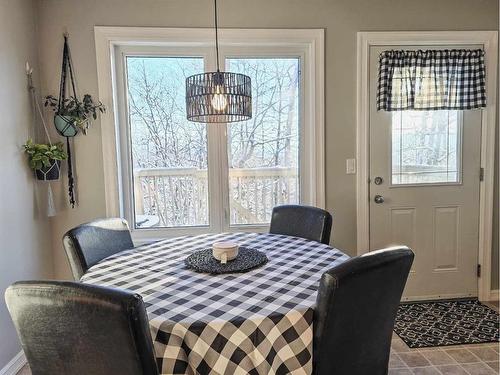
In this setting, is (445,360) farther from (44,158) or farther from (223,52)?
(44,158)

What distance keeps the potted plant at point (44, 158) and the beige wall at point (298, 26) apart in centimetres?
20

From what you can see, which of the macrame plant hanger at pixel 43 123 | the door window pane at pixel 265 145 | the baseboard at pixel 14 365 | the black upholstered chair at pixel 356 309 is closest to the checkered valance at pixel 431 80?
the door window pane at pixel 265 145

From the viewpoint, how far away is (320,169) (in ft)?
9.64

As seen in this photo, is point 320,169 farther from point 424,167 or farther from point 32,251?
point 32,251

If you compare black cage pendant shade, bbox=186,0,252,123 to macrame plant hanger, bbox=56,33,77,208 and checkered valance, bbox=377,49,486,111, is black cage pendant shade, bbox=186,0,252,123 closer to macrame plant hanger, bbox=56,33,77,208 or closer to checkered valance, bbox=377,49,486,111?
macrame plant hanger, bbox=56,33,77,208

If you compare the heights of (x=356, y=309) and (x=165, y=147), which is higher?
(x=165, y=147)

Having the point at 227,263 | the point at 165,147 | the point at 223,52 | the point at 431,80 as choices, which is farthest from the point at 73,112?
the point at 431,80

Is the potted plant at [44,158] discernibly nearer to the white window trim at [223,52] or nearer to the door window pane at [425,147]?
the white window trim at [223,52]

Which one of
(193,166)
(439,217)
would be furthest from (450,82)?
(193,166)

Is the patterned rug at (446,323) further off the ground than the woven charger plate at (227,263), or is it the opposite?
the woven charger plate at (227,263)

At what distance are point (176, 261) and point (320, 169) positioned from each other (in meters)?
1.47

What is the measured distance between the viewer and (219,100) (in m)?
1.78

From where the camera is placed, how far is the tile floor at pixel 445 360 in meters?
2.21

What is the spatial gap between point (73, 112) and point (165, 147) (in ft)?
2.22
